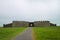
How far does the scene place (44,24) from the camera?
80562 millimetres

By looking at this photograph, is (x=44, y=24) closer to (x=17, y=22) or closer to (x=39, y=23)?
(x=39, y=23)

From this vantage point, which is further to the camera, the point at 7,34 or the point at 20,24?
the point at 20,24

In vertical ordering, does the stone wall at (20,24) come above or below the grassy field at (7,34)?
below

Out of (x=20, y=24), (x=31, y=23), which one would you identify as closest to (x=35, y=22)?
(x=31, y=23)

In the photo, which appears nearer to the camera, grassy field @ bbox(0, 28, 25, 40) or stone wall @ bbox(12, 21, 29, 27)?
grassy field @ bbox(0, 28, 25, 40)

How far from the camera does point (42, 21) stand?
3246 inches

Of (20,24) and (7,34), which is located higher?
(7,34)

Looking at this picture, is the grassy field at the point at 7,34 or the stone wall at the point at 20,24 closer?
the grassy field at the point at 7,34

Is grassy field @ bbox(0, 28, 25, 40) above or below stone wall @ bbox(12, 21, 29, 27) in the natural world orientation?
above

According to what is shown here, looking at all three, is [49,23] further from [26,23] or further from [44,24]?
[26,23]

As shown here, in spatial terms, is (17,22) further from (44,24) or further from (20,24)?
(44,24)

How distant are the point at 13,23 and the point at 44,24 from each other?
14.5 m

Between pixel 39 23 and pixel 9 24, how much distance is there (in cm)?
1397

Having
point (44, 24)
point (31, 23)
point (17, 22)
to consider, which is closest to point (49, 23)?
point (44, 24)
